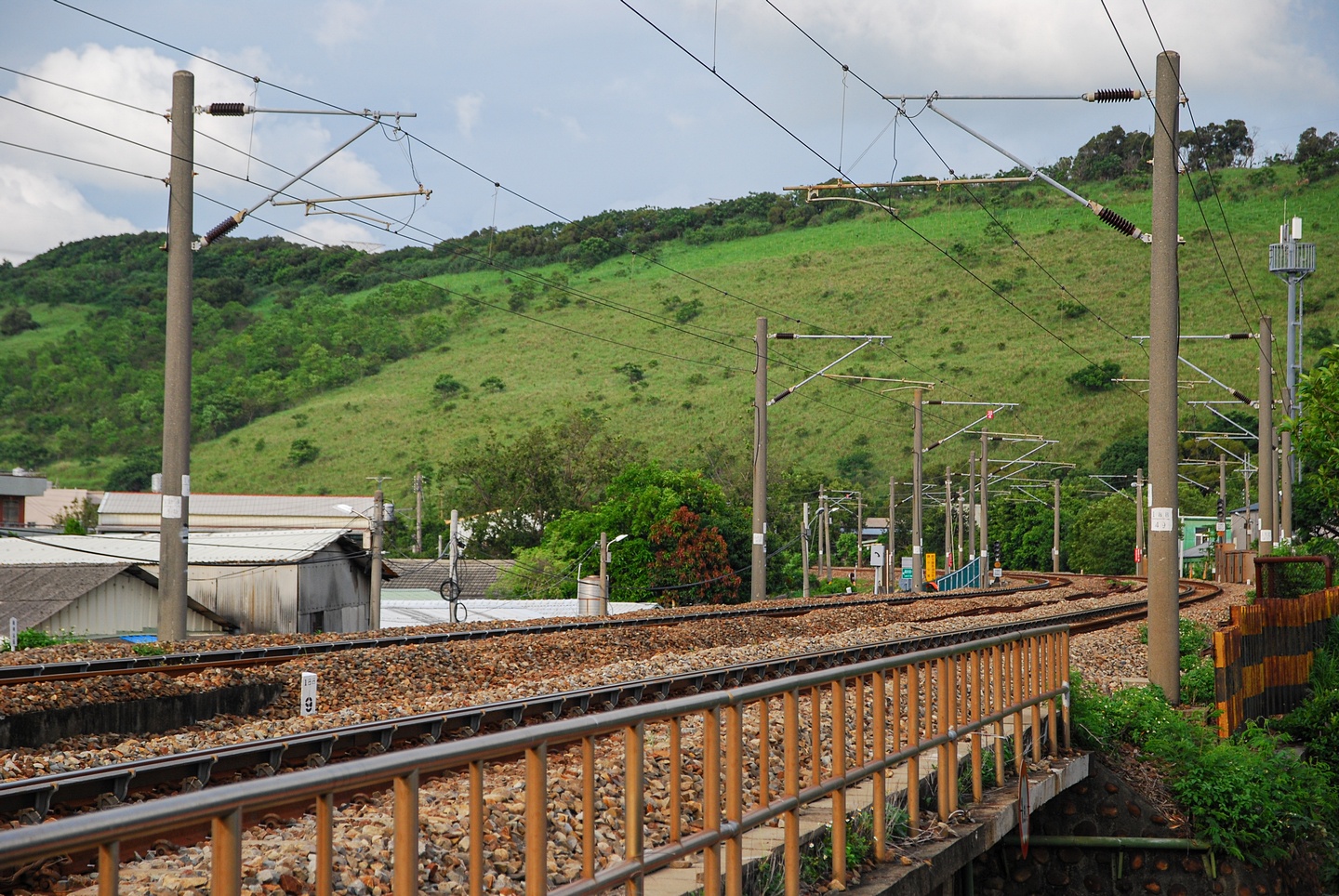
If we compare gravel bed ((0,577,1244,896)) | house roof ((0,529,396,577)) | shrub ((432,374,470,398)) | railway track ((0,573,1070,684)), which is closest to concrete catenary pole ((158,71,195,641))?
railway track ((0,573,1070,684))

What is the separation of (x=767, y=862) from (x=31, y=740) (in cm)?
918

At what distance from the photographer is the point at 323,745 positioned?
10961mm

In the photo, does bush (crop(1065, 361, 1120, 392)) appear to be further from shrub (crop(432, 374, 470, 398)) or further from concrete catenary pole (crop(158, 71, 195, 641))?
concrete catenary pole (crop(158, 71, 195, 641))

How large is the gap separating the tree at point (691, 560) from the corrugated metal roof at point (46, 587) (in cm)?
3191

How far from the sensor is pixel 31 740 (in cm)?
1301

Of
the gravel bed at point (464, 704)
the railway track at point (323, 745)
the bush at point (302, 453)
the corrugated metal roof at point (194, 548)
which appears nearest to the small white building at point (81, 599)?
the corrugated metal roof at point (194, 548)

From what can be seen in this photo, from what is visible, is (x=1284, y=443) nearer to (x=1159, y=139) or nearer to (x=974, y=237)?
(x=1159, y=139)

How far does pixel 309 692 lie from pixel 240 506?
69.0 m

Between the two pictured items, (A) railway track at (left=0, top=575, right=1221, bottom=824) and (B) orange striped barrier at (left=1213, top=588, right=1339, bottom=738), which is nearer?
(A) railway track at (left=0, top=575, right=1221, bottom=824)

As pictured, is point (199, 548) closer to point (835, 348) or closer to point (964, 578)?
point (964, 578)

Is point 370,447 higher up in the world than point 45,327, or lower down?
lower down

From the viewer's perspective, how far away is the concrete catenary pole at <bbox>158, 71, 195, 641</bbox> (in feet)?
63.0

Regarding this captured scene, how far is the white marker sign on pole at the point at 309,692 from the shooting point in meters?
15.1

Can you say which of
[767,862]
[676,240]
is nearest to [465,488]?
[676,240]
